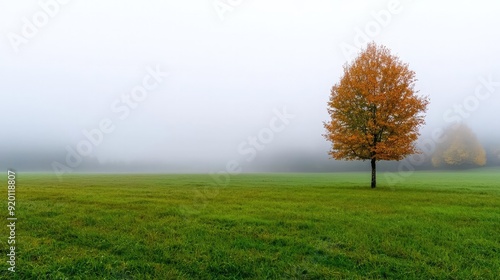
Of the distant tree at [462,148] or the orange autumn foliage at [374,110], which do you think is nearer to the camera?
the orange autumn foliage at [374,110]

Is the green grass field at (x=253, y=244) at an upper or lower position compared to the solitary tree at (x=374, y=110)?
lower

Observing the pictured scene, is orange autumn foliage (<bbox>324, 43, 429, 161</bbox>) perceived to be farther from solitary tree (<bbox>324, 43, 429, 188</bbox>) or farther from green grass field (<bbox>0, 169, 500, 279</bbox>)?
green grass field (<bbox>0, 169, 500, 279</bbox>)

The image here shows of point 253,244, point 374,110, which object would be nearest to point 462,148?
point 374,110

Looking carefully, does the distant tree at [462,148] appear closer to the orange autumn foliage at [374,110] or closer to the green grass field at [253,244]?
the orange autumn foliage at [374,110]

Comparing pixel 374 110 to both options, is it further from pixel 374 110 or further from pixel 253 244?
pixel 253 244

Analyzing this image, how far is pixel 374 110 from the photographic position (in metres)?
31.0

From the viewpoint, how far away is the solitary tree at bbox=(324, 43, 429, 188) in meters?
29.7

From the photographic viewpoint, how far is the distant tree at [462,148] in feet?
330

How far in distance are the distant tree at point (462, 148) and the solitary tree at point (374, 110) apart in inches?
3527

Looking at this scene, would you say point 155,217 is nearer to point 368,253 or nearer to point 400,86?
point 368,253

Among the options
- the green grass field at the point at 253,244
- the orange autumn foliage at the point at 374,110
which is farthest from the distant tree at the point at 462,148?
the green grass field at the point at 253,244

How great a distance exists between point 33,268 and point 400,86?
32.3 meters

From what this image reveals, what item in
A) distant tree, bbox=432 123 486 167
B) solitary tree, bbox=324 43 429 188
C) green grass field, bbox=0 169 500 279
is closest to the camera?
green grass field, bbox=0 169 500 279

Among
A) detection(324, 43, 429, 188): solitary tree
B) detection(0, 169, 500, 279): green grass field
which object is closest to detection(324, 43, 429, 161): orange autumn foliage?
detection(324, 43, 429, 188): solitary tree
